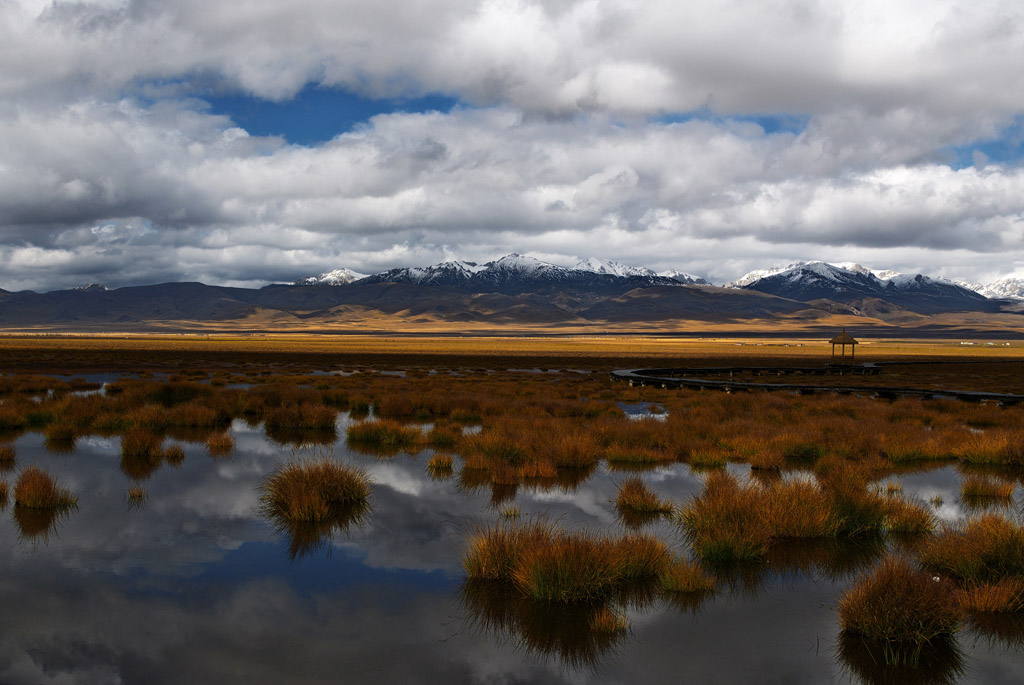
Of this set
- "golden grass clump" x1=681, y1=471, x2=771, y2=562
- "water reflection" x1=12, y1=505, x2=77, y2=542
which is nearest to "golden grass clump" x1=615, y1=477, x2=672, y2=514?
"golden grass clump" x1=681, y1=471, x2=771, y2=562

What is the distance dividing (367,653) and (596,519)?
4.76 m

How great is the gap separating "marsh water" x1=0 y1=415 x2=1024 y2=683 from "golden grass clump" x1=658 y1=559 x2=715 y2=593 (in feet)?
0.55

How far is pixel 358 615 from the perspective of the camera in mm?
6859

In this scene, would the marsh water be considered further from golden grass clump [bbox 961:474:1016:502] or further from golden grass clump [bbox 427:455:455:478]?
golden grass clump [bbox 427:455:455:478]

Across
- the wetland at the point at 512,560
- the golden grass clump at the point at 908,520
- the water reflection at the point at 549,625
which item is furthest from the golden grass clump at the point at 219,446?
the golden grass clump at the point at 908,520

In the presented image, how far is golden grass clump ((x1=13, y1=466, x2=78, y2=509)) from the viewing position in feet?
33.3

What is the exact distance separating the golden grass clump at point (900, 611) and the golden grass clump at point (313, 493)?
22.2ft

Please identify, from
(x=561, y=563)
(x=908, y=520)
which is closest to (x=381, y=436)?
(x=561, y=563)

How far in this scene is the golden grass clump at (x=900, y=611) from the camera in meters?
6.16

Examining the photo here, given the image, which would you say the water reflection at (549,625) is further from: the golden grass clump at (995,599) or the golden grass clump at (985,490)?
the golden grass clump at (985,490)

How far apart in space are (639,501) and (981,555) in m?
4.42

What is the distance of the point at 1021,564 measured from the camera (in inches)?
294

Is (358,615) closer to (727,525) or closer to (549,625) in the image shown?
(549,625)

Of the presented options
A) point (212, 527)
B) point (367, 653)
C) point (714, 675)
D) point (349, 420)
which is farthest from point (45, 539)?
point (349, 420)
